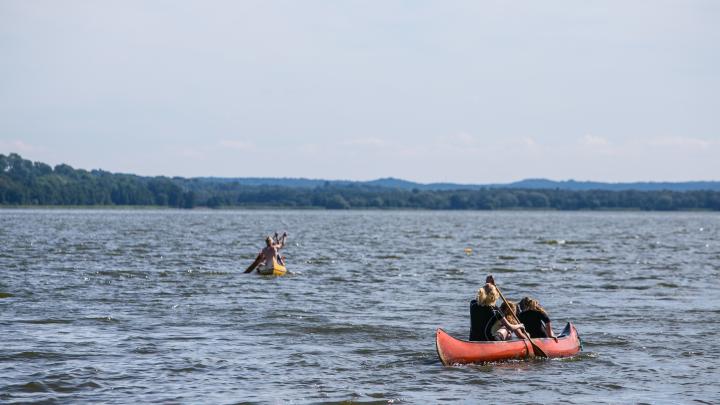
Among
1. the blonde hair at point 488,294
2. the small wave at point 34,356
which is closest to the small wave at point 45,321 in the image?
the small wave at point 34,356

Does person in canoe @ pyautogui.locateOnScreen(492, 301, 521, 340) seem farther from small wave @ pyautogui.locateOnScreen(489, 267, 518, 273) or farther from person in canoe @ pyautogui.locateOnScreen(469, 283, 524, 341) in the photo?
small wave @ pyautogui.locateOnScreen(489, 267, 518, 273)

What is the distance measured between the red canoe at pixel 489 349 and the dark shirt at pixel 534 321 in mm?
390

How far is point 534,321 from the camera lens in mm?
20938

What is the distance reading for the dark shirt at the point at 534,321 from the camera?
20.9 meters

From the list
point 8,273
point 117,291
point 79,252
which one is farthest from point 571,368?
point 79,252

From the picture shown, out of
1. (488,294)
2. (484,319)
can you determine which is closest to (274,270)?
(484,319)

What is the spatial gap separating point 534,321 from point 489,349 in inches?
66.2

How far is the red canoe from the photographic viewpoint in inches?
760

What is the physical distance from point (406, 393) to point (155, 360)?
535cm

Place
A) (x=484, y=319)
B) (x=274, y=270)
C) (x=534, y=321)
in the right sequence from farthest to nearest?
(x=274, y=270)
(x=534, y=321)
(x=484, y=319)

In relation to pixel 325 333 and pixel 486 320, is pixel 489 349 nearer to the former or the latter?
pixel 486 320

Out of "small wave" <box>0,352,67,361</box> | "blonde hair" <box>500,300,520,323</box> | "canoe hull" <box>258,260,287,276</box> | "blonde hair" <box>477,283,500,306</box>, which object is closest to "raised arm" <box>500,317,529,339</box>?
"blonde hair" <box>500,300,520,323</box>

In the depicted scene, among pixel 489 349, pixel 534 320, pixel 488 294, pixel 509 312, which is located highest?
pixel 488 294

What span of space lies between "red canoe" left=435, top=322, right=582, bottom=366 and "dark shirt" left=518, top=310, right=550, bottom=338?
390 millimetres
